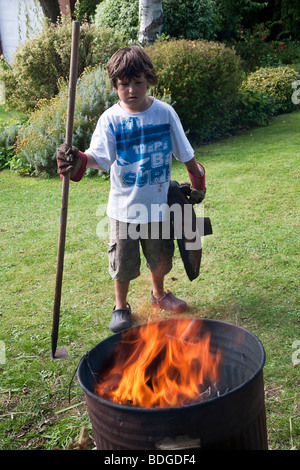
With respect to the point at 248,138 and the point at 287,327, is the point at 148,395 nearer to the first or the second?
the point at 287,327

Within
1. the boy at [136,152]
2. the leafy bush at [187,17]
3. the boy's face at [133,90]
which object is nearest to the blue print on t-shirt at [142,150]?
the boy at [136,152]

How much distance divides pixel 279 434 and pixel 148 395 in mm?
702

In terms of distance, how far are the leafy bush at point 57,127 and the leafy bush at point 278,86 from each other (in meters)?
Result: 3.33

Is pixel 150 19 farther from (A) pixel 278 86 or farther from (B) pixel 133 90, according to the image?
(B) pixel 133 90

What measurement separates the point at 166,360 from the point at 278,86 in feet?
28.9

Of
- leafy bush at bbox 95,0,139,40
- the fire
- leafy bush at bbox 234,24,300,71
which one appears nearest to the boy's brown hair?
the fire

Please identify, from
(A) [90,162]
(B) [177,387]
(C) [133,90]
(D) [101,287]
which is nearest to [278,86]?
(D) [101,287]

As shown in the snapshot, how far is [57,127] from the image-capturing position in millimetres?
7578

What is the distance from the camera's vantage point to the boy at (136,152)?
2.78m

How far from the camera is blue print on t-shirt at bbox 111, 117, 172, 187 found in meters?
2.93

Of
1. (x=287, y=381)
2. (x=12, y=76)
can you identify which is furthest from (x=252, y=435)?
(x=12, y=76)

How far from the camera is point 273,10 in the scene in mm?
16625
